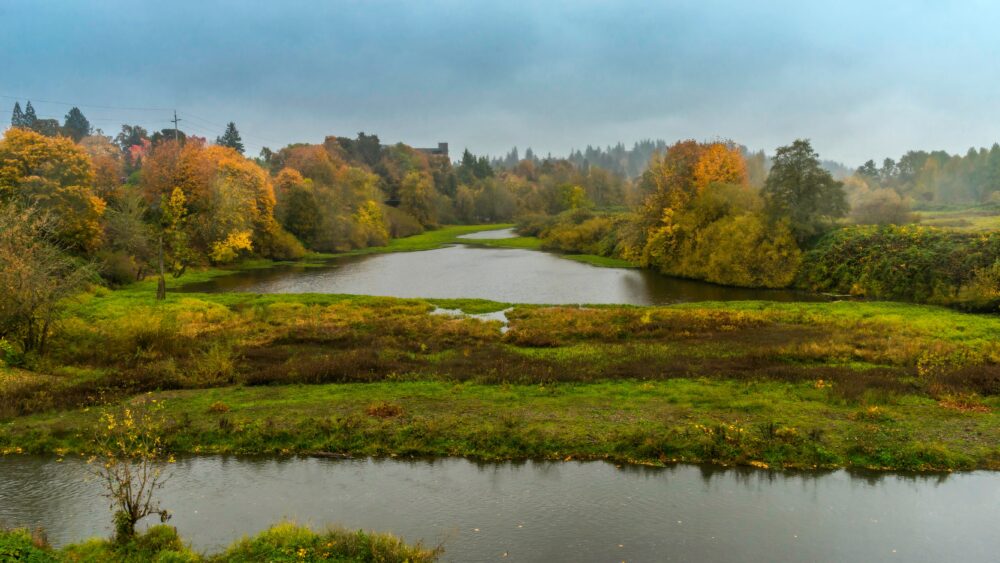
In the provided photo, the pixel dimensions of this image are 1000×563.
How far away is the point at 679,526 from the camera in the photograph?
14766 mm

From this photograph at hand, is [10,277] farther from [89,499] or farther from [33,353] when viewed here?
[89,499]

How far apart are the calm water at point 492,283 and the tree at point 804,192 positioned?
8.76 m

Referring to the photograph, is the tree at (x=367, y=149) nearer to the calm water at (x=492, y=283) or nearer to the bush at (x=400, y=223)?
the bush at (x=400, y=223)

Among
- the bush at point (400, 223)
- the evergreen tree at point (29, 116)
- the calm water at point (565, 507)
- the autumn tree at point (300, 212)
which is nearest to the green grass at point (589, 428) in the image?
the calm water at point (565, 507)

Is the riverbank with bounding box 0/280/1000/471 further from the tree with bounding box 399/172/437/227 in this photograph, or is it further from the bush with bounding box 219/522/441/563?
the tree with bounding box 399/172/437/227

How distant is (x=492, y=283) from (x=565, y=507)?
141 feet

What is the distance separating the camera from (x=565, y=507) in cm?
1569

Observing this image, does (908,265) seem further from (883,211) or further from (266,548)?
(266,548)

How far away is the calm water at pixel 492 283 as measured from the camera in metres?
51.3

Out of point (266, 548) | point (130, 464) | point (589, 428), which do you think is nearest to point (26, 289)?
point (130, 464)

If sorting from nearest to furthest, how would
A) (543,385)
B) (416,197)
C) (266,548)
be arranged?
1. (266,548)
2. (543,385)
3. (416,197)

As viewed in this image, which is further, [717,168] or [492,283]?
[717,168]

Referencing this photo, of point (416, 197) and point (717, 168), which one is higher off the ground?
A: point (416, 197)

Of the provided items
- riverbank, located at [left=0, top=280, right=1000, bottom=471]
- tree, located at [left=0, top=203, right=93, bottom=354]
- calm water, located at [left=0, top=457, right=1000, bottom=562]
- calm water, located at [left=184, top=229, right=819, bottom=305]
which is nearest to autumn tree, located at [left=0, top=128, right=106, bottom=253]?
calm water, located at [left=184, top=229, right=819, bottom=305]
